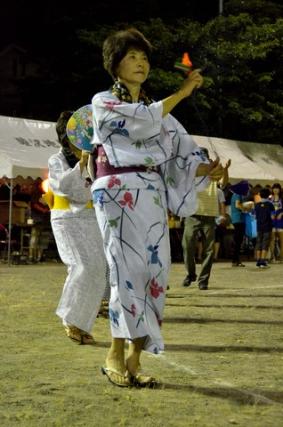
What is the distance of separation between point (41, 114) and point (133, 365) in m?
23.8

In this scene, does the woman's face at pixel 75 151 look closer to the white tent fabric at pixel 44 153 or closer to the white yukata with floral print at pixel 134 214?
the white yukata with floral print at pixel 134 214

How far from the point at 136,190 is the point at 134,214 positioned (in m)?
0.13

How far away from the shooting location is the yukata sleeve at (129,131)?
4273 mm

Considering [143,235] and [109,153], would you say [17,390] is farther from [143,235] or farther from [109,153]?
[109,153]

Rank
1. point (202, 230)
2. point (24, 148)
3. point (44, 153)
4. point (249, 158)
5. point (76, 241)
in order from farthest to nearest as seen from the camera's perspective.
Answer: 1. point (249, 158)
2. point (44, 153)
3. point (24, 148)
4. point (202, 230)
5. point (76, 241)

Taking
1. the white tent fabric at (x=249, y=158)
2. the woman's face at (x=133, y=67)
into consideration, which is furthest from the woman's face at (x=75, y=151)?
the white tent fabric at (x=249, y=158)

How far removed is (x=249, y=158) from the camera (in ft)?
67.7

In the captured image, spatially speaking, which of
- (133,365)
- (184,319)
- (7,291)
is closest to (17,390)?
(133,365)

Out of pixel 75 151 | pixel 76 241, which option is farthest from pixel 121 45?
pixel 76 241

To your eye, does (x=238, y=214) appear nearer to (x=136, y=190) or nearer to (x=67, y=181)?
(x=67, y=181)

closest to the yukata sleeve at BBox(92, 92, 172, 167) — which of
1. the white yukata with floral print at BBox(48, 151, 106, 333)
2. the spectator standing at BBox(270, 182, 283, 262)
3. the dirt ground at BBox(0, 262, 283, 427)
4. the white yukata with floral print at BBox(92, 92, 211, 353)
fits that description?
the white yukata with floral print at BBox(92, 92, 211, 353)

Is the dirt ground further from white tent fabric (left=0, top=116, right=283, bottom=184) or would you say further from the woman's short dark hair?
white tent fabric (left=0, top=116, right=283, bottom=184)

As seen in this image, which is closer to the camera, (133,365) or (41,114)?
(133,365)

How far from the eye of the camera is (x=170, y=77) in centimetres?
2339
